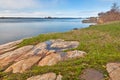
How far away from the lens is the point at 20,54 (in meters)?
11.9

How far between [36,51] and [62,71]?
3.62 m

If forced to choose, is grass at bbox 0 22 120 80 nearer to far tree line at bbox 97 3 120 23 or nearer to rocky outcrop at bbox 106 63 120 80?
rocky outcrop at bbox 106 63 120 80

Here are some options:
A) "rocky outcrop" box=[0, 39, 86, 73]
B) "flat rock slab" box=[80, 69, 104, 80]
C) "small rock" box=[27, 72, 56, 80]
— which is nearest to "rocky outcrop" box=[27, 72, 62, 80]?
"small rock" box=[27, 72, 56, 80]

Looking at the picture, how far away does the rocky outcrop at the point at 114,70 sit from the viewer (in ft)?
26.4

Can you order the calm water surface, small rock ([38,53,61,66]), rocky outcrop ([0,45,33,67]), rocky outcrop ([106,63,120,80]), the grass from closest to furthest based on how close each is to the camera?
1. rocky outcrop ([106,63,120,80])
2. the grass
3. small rock ([38,53,61,66])
4. rocky outcrop ([0,45,33,67])
5. the calm water surface

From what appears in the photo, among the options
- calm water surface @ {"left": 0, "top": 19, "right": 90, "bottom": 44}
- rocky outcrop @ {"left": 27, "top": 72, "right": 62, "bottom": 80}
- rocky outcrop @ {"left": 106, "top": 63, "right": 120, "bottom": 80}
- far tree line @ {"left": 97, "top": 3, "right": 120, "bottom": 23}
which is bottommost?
calm water surface @ {"left": 0, "top": 19, "right": 90, "bottom": 44}

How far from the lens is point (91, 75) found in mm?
8336

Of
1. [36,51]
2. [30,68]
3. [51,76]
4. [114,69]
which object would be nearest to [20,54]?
[36,51]

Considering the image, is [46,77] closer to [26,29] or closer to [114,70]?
[114,70]

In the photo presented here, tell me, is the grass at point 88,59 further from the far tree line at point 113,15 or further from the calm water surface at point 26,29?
the far tree line at point 113,15

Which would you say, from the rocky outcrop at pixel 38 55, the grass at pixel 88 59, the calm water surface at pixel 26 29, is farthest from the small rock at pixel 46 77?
the calm water surface at pixel 26 29

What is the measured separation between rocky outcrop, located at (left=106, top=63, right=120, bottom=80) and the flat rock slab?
40 centimetres

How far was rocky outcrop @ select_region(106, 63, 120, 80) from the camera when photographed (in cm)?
804

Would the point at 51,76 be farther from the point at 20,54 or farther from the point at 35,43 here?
the point at 35,43
